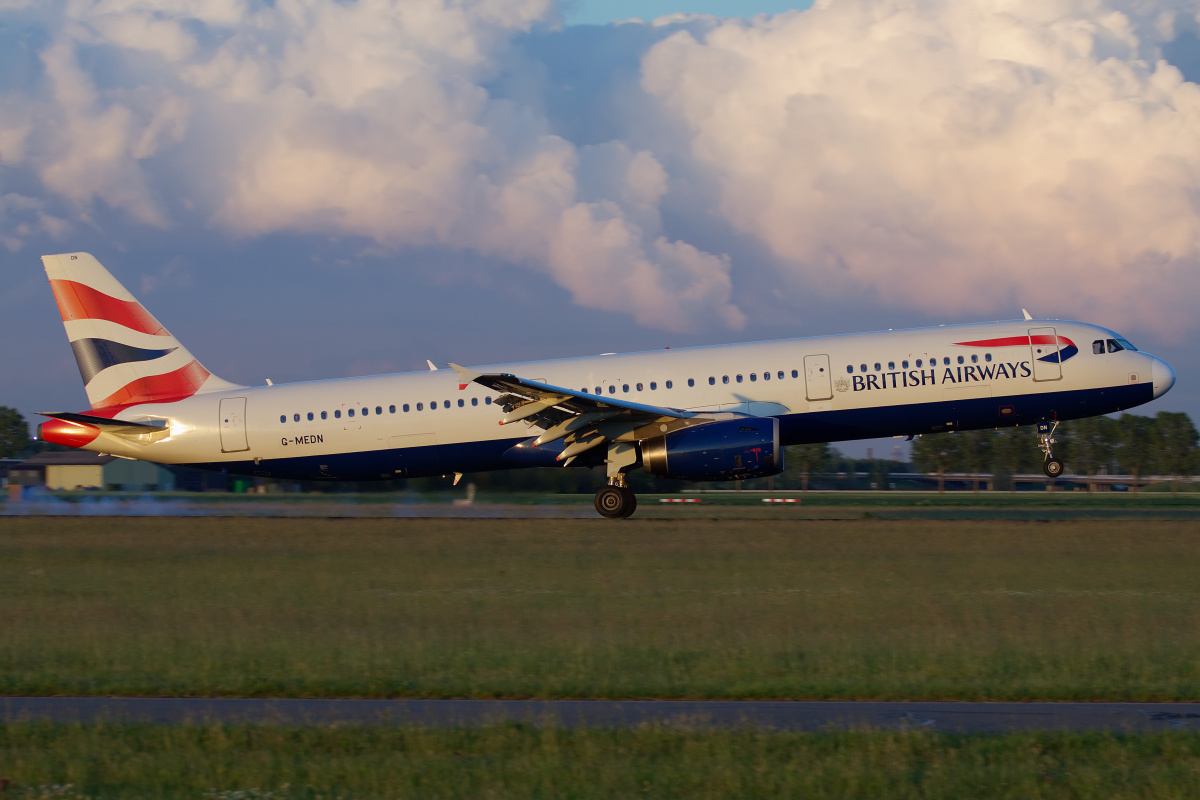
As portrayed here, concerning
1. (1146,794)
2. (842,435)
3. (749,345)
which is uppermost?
(749,345)

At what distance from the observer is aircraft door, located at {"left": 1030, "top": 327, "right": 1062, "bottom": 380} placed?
25094 millimetres

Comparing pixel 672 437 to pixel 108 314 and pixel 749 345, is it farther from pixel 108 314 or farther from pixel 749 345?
pixel 108 314

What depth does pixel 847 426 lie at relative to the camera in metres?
25.2

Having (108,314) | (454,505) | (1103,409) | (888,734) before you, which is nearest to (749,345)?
(1103,409)

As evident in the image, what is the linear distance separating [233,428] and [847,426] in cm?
1498

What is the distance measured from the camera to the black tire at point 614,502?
1019 inches

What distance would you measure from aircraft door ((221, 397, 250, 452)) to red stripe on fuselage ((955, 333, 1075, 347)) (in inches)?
685

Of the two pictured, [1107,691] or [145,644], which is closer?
[1107,691]

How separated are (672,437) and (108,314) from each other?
1505 cm

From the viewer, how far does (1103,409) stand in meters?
25.7

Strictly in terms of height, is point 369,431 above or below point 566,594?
above

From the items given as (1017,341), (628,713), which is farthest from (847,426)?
(628,713)

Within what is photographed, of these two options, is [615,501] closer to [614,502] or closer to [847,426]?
[614,502]

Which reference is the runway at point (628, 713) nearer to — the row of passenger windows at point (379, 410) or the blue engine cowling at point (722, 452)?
the blue engine cowling at point (722, 452)
